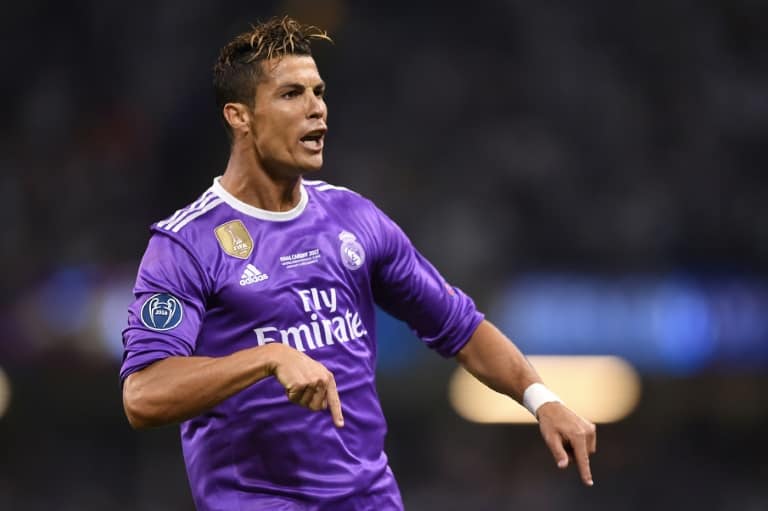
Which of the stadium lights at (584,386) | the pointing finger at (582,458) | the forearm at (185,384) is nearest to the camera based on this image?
the forearm at (185,384)

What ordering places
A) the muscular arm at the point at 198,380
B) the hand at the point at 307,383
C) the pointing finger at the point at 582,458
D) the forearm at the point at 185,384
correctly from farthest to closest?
the pointing finger at the point at 582,458, the forearm at the point at 185,384, the muscular arm at the point at 198,380, the hand at the point at 307,383

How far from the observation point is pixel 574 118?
18.2 meters

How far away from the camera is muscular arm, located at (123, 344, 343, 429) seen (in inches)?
142

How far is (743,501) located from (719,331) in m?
2.53

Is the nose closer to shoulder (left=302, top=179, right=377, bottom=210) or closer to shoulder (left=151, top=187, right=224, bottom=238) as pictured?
shoulder (left=302, top=179, right=377, bottom=210)

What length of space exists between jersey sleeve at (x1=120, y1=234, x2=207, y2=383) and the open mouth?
599mm

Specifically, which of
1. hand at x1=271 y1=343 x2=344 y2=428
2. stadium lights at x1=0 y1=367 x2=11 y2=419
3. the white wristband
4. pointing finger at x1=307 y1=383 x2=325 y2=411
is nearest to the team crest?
hand at x1=271 y1=343 x2=344 y2=428

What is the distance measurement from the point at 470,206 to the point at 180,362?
500 inches

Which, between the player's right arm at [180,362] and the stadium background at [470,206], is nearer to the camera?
the player's right arm at [180,362]

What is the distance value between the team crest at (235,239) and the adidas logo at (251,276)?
0.16ft

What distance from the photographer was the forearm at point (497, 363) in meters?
4.65

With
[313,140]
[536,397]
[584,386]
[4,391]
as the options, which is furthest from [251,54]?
[4,391]

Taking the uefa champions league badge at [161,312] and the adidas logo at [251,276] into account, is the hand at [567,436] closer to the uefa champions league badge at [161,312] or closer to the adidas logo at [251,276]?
the adidas logo at [251,276]

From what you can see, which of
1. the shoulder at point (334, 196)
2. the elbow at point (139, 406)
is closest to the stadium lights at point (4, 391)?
the shoulder at point (334, 196)
